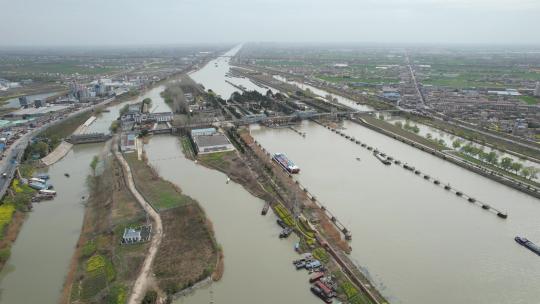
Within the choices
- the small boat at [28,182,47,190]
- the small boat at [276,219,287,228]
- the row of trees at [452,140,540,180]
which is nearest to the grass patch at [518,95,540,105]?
the row of trees at [452,140,540,180]

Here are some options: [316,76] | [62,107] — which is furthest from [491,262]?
[316,76]

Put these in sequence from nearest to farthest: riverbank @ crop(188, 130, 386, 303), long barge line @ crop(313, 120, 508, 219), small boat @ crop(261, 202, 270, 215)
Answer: riverbank @ crop(188, 130, 386, 303)
small boat @ crop(261, 202, 270, 215)
long barge line @ crop(313, 120, 508, 219)

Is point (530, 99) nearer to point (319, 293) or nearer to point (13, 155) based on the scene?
point (319, 293)

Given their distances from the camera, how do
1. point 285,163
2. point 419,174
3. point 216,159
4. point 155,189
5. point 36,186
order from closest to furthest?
1. point 155,189
2. point 36,186
3. point 419,174
4. point 285,163
5. point 216,159

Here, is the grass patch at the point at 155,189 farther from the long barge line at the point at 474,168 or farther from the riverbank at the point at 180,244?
the long barge line at the point at 474,168

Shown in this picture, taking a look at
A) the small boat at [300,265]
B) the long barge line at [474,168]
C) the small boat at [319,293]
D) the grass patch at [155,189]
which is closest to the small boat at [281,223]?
the small boat at [300,265]

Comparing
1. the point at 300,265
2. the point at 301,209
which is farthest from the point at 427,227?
the point at 300,265

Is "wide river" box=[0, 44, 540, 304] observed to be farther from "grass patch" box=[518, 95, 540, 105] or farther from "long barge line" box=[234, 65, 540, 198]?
"grass patch" box=[518, 95, 540, 105]
